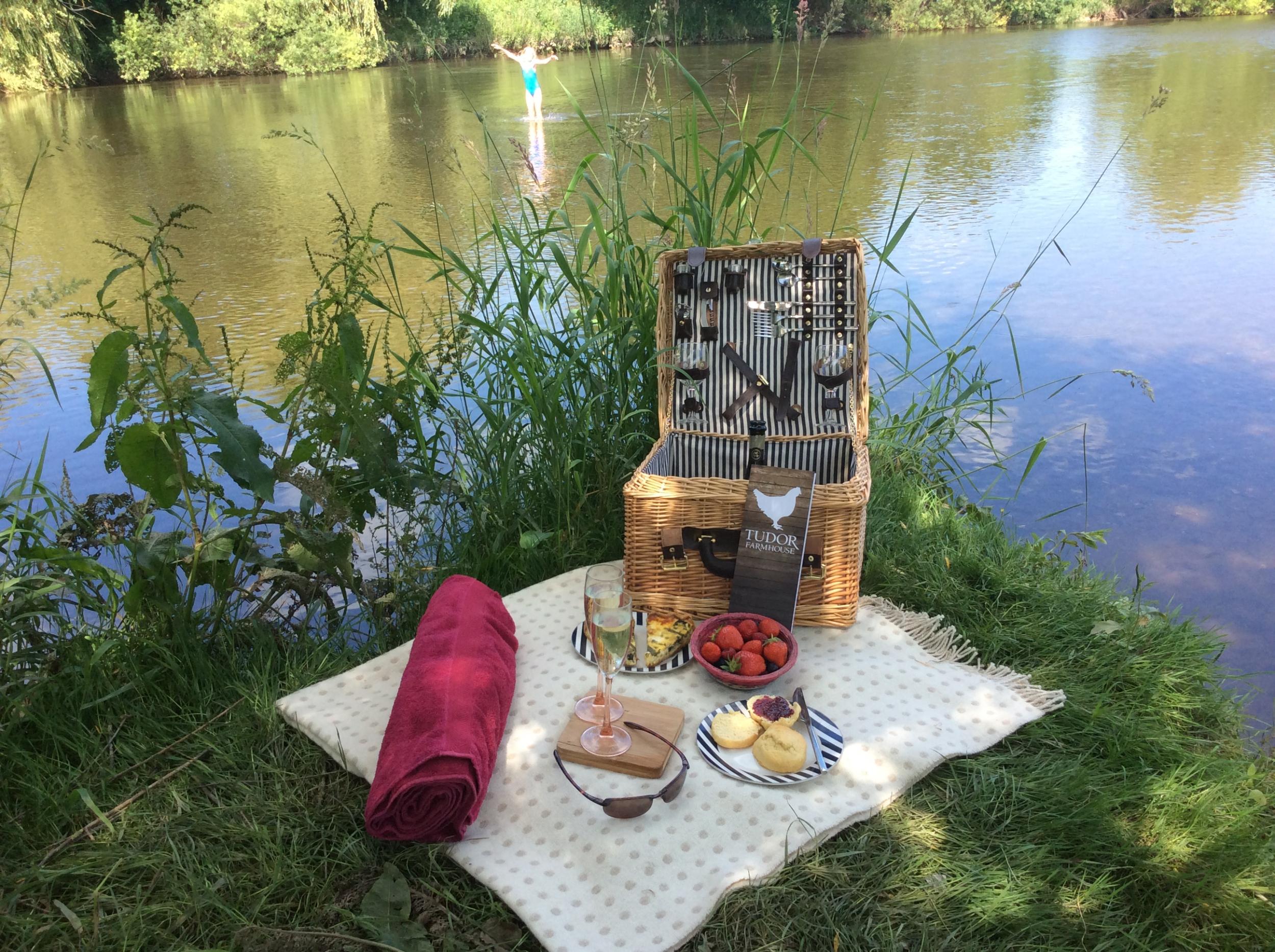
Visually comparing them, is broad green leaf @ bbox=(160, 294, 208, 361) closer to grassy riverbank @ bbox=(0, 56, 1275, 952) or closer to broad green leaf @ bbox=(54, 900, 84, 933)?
grassy riverbank @ bbox=(0, 56, 1275, 952)

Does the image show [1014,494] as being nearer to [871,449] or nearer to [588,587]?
[871,449]

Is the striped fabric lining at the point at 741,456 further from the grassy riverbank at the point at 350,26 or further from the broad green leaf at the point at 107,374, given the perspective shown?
the grassy riverbank at the point at 350,26

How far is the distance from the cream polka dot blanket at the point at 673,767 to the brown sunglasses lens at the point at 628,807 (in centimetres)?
3

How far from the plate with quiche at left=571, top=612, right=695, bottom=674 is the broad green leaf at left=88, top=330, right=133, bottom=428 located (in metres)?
1.09

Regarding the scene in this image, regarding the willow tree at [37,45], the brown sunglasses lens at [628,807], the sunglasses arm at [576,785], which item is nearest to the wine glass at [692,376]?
the sunglasses arm at [576,785]

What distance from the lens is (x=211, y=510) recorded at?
2227 mm

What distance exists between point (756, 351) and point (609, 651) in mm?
1239

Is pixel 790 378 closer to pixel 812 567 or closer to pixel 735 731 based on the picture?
pixel 812 567

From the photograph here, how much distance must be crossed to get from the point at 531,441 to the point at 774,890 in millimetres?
1411

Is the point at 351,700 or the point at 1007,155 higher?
the point at 1007,155

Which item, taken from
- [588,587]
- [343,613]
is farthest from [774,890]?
[343,613]

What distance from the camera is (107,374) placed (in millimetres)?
1795

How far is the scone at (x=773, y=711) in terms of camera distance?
176 centimetres

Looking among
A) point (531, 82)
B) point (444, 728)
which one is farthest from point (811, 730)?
point (531, 82)
